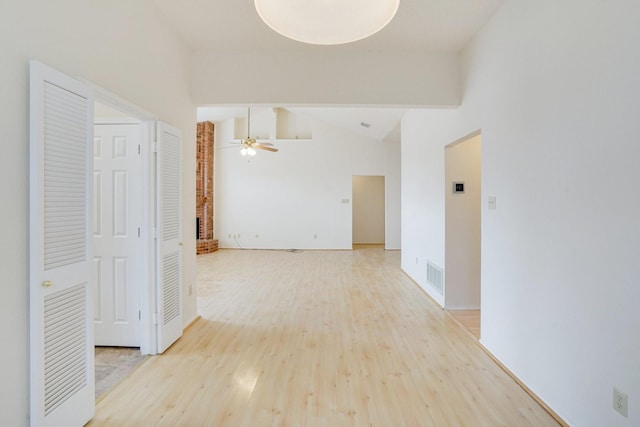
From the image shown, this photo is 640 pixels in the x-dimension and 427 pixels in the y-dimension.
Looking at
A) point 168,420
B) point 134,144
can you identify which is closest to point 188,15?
point 134,144

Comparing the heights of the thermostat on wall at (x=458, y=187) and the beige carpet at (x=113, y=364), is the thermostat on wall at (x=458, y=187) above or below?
above

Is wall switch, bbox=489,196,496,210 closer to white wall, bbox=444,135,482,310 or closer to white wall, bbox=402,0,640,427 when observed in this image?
white wall, bbox=402,0,640,427

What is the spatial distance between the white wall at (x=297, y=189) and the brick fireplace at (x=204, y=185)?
39 centimetres

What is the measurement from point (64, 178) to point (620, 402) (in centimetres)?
307

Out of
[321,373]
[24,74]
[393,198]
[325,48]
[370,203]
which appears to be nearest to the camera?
[24,74]

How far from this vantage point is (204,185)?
942 centimetres

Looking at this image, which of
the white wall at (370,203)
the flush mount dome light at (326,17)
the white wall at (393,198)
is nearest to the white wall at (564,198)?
the flush mount dome light at (326,17)

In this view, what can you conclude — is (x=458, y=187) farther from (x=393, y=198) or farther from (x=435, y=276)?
(x=393, y=198)

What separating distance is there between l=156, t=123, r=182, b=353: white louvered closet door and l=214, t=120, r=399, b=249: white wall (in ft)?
21.5

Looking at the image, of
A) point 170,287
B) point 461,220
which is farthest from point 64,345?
point 461,220

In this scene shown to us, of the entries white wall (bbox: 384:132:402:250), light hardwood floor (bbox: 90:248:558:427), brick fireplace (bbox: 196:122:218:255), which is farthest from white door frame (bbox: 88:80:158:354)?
white wall (bbox: 384:132:402:250)

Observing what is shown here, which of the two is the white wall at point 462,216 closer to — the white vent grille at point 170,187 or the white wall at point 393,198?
the white vent grille at point 170,187

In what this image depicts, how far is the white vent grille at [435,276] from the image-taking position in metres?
4.18

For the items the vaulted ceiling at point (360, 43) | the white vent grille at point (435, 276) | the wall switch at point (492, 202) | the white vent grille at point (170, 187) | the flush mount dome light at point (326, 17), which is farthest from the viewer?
the white vent grille at point (435, 276)
